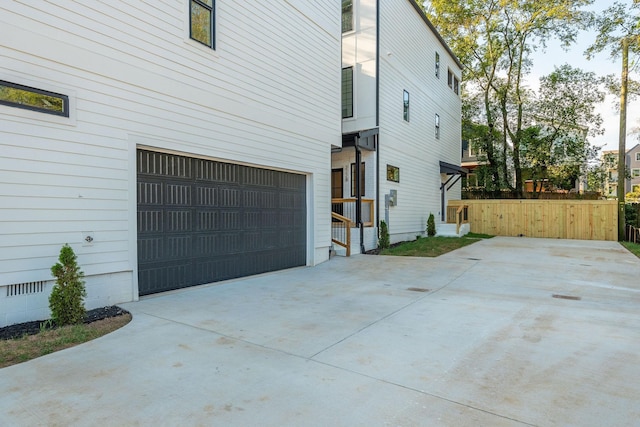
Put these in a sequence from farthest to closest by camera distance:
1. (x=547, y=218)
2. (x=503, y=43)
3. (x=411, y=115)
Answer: (x=503, y=43)
(x=547, y=218)
(x=411, y=115)

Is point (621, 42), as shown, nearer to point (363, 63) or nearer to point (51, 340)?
point (363, 63)

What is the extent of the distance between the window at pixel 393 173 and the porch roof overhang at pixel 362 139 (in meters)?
1.27

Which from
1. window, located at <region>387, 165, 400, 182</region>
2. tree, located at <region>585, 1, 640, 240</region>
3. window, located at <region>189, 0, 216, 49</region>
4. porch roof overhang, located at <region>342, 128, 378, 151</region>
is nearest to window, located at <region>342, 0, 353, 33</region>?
porch roof overhang, located at <region>342, 128, 378, 151</region>

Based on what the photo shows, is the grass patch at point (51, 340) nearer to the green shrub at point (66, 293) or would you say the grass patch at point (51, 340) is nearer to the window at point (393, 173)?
the green shrub at point (66, 293)

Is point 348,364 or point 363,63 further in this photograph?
point 363,63

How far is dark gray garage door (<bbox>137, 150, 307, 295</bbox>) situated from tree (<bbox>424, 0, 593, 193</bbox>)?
16586 mm

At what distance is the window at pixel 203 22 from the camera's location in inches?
237

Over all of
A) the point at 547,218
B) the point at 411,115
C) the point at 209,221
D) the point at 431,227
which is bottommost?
the point at 431,227

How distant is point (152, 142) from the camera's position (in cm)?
540

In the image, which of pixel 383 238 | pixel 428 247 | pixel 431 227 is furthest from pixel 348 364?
pixel 431 227

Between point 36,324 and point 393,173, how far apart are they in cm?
1063

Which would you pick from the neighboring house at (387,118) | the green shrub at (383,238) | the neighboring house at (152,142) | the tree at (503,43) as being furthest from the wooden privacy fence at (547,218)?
the neighboring house at (152,142)

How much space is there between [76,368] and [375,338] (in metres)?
2.65

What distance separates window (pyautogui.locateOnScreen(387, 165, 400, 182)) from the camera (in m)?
12.4
